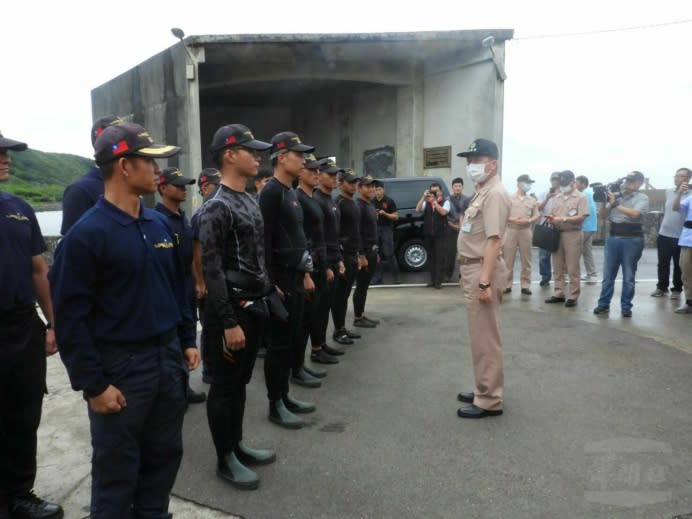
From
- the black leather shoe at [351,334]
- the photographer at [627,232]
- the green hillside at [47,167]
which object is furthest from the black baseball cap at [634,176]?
the green hillside at [47,167]

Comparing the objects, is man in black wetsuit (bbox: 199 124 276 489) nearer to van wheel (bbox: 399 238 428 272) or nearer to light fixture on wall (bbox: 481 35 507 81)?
Answer: van wheel (bbox: 399 238 428 272)

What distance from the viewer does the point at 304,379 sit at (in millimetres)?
4355

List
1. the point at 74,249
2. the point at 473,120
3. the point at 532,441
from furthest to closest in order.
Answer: the point at 473,120 < the point at 532,441 < the point at 74,249

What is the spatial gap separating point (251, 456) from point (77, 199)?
1770mm

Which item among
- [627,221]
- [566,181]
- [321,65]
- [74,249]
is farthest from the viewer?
[321,65]

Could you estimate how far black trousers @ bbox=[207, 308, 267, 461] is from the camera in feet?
8.73

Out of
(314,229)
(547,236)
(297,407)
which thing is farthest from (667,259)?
(297,407)

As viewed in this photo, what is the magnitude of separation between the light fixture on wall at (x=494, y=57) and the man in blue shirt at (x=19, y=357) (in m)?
10.2

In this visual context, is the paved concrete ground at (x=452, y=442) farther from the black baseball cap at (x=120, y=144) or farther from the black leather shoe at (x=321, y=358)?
the black baseball cap at (x=120, y=144)

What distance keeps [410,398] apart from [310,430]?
3.08 feet

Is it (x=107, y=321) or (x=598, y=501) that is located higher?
(x=107, y=321)

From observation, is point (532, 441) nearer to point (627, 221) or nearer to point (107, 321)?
point (107, 321)

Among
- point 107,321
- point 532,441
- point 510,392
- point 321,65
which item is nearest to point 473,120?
point 321,65

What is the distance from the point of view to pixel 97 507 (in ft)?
6.14
